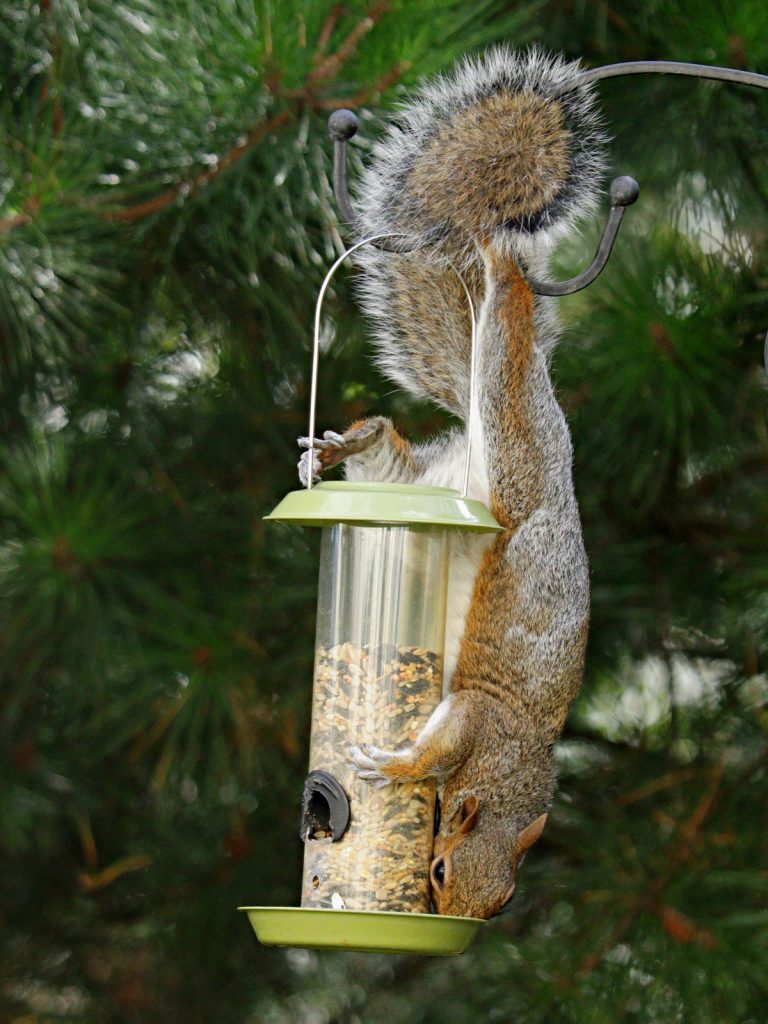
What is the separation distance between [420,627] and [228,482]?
0.69m

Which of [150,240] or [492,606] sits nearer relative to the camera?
[492,606]

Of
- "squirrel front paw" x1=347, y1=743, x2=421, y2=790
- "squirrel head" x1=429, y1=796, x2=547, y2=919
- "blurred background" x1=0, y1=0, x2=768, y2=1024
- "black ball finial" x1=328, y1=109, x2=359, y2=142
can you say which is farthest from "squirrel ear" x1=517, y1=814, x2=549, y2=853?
"black ball finial" x1=328, y1=109, x2=359, y2=142

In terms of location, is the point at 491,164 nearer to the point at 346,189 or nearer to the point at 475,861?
the point at 346,189

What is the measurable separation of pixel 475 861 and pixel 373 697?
15cm

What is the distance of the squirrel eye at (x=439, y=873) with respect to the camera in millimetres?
1197

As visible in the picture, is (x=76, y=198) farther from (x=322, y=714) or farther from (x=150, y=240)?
(x=322, y=714)

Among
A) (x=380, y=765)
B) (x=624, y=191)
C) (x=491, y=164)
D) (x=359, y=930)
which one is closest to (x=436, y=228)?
(x=491, y=164)

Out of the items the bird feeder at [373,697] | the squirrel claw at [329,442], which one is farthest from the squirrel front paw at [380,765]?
the squirrel claw at [329,442]

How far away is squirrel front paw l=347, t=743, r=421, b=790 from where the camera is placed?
3.77ft

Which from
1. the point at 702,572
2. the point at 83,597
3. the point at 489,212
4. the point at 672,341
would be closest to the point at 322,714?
the point at 489,212

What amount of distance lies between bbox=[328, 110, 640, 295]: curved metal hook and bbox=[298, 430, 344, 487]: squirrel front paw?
0.56ft

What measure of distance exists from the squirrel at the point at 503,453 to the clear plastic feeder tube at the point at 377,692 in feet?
0.09

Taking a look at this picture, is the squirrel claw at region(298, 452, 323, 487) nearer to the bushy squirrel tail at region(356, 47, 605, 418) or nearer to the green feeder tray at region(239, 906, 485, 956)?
the bushy squirrel tail at region(356, 47, 605, 418)

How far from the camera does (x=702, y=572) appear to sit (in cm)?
184
